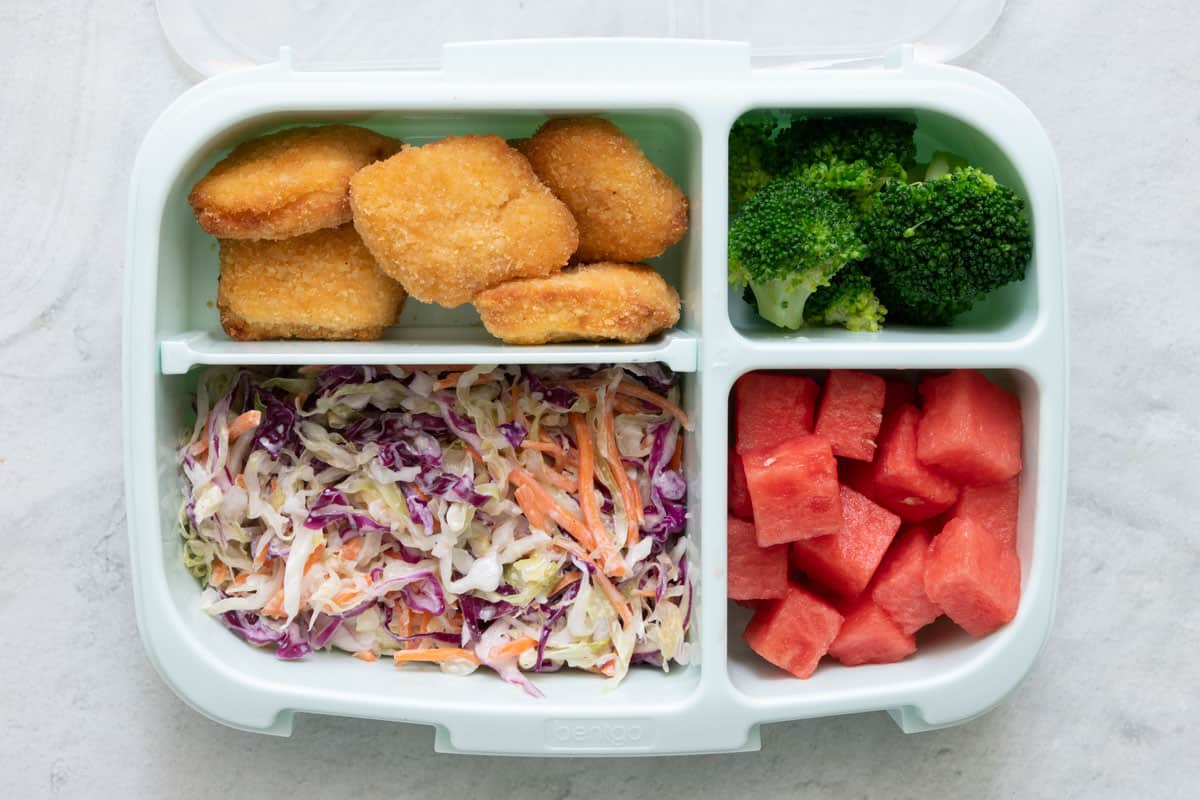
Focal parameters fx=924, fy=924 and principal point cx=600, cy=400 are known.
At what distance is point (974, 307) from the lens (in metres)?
1.88

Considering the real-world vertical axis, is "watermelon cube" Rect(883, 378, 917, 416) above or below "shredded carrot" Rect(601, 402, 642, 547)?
above

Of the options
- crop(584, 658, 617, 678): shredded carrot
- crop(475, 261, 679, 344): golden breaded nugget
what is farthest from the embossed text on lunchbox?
crop(475, 261, 679, 344): golden breaded nugget

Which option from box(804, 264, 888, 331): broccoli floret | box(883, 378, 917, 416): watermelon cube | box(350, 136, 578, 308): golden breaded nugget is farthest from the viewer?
box(883, 378, 917, 416): watermelon cube

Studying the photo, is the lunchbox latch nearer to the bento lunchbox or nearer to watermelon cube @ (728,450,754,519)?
the bento lunchbox

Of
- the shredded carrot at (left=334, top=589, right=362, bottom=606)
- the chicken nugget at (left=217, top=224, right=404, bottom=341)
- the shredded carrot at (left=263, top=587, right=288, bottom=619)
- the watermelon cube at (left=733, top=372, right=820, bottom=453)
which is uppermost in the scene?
the chicken nugget at (left=217, top=224, right=404, bottom=341)

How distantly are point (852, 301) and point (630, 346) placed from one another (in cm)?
43

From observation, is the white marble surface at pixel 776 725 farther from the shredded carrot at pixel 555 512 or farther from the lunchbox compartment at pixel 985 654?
the shredded carrot at pixel 555 512

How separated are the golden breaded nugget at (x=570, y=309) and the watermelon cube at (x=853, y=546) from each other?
1.74 feet

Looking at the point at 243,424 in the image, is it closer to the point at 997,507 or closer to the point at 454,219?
the point at 454,219

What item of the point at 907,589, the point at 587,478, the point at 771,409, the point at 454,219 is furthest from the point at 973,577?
the point at 454,219

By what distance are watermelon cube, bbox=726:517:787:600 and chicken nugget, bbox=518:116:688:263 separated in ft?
1.86

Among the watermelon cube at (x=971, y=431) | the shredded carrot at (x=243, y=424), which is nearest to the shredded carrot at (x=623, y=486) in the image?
the watermelon cube at (x=971, y=431)

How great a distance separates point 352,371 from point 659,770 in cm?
105

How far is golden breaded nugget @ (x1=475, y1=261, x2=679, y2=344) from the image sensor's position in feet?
5.26
